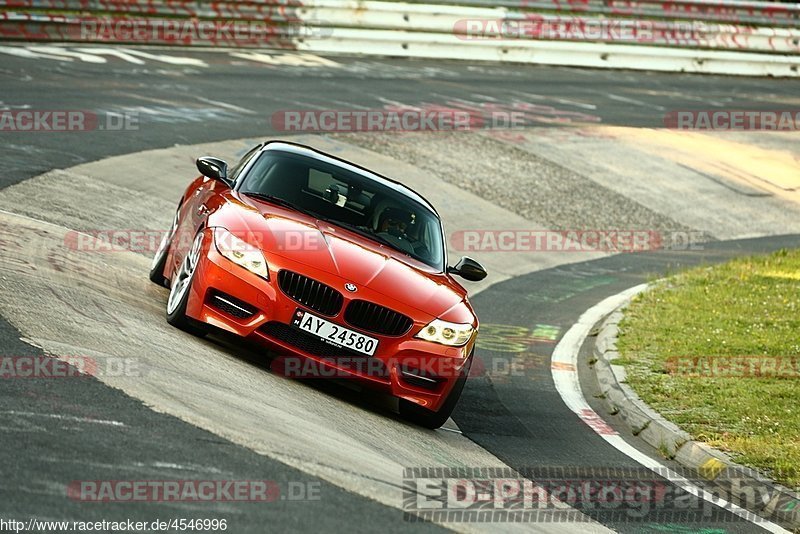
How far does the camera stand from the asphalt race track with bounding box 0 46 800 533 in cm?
619

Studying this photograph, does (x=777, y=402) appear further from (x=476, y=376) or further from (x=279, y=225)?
(x=279, y=225)

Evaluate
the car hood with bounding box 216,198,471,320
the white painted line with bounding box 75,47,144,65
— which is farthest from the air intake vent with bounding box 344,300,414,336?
the white painted line with bounding box 75,47,144,65

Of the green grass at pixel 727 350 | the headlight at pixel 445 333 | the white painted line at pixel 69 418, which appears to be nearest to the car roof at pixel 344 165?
the headlight at pixel 445 333

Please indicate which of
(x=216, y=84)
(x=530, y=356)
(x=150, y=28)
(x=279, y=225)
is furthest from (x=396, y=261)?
(x=150, y=28)

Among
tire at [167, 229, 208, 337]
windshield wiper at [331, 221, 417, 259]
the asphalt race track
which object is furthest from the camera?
windshield wiper at [331, 221, 417, 259]

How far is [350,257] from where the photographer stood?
8773 mm

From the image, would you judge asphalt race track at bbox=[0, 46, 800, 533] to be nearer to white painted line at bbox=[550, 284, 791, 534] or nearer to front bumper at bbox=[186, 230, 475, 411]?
white painted line at bbox=[550, 284, 791, 534]

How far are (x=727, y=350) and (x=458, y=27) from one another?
17.1m

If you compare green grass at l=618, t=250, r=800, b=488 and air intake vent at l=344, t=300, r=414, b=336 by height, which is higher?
air intake vent at l=344, t=300, r=414, b=336

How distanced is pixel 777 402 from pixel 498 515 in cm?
436

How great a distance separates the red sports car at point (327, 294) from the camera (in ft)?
27.3

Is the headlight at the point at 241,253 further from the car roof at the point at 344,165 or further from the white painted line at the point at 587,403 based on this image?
the white painted line at the point at 587,403

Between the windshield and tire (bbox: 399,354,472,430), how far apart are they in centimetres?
128

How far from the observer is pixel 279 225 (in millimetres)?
8961
